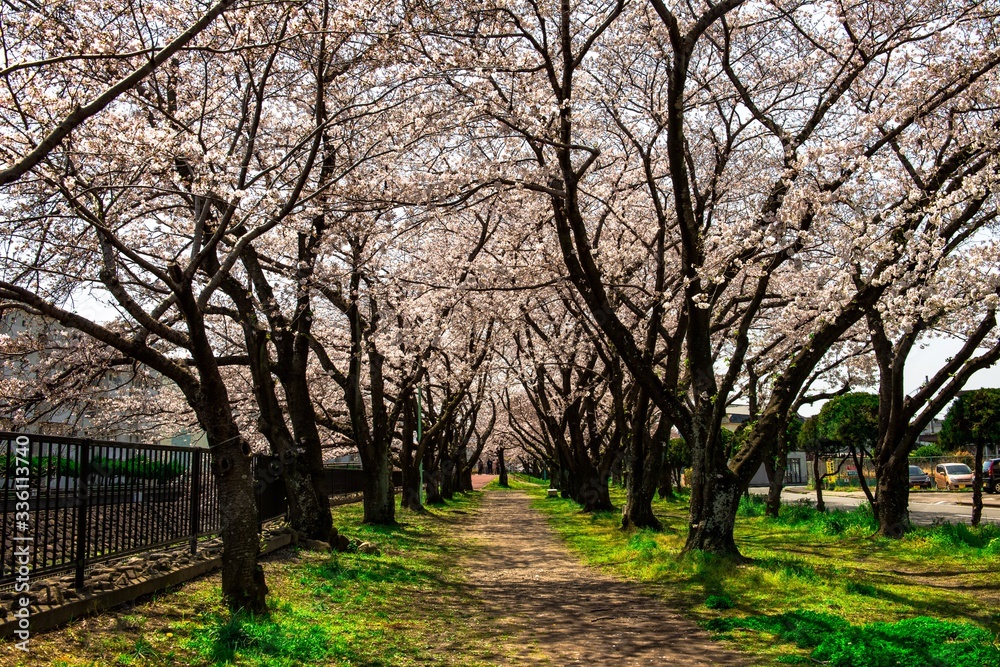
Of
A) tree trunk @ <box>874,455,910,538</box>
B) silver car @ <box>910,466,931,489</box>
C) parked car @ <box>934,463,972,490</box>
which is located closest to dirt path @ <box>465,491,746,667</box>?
tree trunk @ <box>874,455,910,538</box>

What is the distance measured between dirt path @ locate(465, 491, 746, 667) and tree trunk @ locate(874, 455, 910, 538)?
5.42 m

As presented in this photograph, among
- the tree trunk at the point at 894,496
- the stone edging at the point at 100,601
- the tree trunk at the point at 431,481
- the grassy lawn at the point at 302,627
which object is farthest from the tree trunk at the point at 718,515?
the tree trunk at the point at 431,481

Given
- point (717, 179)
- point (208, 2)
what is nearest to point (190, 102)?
point (208, 2)

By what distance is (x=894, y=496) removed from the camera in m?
13.8

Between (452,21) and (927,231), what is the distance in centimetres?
644

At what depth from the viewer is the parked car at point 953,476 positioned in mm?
38000

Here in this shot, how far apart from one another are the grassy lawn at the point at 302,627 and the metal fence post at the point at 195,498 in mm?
793

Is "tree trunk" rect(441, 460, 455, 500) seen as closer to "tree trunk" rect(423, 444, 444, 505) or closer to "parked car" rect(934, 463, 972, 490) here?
"tree trunk" rect(423, 444, 444, 505)

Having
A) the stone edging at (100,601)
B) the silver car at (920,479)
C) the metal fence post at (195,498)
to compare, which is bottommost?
the silver car at (920,479)

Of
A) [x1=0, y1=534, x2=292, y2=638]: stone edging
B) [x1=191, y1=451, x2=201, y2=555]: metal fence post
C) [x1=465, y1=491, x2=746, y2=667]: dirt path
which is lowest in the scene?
[x1=465, y1=491, x2=746, y2=667]: dirt path

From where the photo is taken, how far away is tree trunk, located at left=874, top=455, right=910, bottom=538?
1360cm

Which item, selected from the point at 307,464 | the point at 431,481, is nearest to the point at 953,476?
the point at 431,481

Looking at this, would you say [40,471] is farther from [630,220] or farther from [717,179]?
[630,220]

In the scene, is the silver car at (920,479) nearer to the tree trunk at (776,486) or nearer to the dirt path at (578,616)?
the tree trunk at (776,486)
